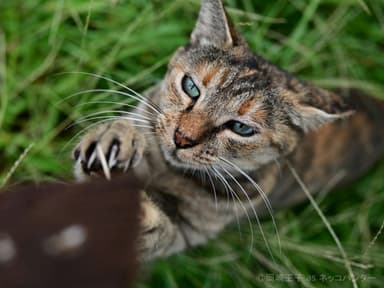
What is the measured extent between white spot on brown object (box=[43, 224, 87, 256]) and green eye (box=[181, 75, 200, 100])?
1.14m

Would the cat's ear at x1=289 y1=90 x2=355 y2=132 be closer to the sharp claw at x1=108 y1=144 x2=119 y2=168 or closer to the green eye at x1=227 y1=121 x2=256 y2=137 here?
the green eye at x1=227 y1=121 x2=256 y2=137

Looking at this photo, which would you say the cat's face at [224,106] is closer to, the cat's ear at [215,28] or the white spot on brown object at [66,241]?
the cat's ear at [215,28]

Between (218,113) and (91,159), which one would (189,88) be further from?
(91,159)

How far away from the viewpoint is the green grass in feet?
8.39

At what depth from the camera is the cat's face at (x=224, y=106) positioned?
78.0 inches

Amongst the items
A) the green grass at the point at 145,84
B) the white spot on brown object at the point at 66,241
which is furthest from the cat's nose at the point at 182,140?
the white spot on brown object at the point at 66,241

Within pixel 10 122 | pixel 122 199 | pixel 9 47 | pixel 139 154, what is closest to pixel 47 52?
pixel 9 47

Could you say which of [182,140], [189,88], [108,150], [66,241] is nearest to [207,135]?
[182,140]

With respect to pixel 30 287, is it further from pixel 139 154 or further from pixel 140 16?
pixel 140 16

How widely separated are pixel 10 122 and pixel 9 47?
0.29 meters

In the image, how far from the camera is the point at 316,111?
2.10m

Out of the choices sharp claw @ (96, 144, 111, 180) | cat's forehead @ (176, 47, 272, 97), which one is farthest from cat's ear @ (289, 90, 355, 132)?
sharp claw @ (96, 144, 111, 180)

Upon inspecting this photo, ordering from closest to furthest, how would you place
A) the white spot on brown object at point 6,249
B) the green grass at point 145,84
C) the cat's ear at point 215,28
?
the white spot on brown object at point 6,249 < the cat's ear at point 215,28 < the green grass at point 145,84

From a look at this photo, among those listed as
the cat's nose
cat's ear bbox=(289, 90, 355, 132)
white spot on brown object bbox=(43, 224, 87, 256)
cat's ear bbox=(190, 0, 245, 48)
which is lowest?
cat's ear bbox=(289, 90, 355, 132)
